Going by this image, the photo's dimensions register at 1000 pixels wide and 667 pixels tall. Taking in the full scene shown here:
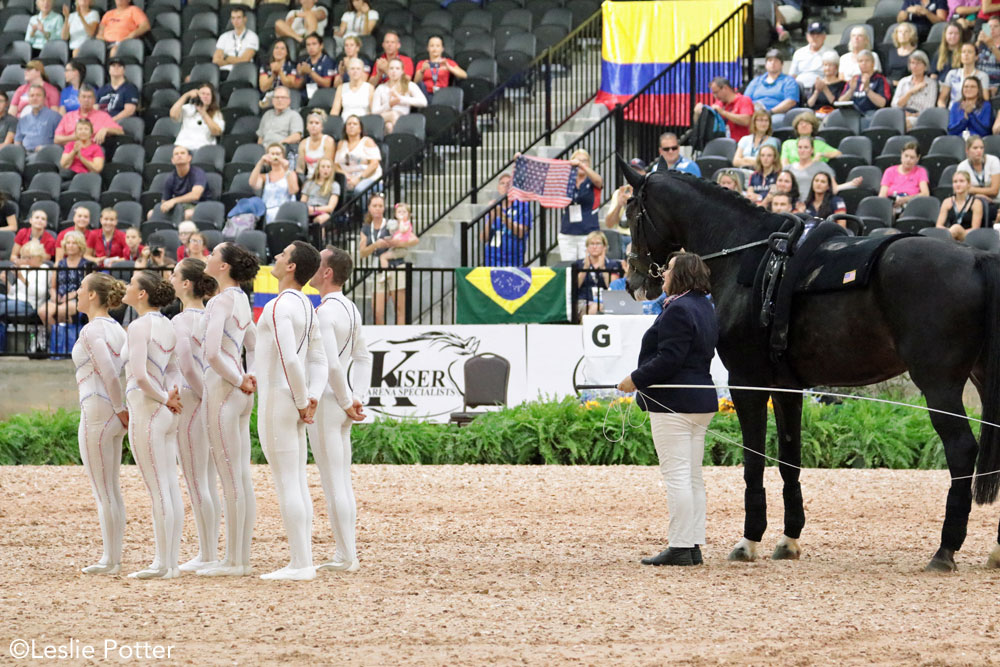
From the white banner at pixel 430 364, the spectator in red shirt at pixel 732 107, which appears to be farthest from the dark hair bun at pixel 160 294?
the spectator in red shirt at pixel 732 107

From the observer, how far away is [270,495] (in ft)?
35.0

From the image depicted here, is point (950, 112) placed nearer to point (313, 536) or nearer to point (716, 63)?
point (716, 63)

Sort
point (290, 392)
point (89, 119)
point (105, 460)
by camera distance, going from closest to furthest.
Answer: point (290, 392)
point (105, 460)
point (89, 119)

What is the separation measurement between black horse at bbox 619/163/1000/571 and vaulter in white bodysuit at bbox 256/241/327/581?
2350mm

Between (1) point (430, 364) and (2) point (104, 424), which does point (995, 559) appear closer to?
(2) point (104, 424)

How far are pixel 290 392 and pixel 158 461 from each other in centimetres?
88

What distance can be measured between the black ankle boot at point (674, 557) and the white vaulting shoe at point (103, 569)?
9.41 feet

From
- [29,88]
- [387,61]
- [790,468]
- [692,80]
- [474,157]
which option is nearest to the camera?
[790,468]

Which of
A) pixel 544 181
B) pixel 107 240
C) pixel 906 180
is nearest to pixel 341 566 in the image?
pixel 544 181

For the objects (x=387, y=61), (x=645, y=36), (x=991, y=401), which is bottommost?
(x=991, y=401)

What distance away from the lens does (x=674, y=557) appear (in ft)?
24.7

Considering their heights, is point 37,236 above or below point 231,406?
above

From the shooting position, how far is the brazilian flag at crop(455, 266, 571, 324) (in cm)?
1474

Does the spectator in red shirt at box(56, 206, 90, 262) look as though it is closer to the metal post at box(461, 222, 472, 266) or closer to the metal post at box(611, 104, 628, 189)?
the metal post at box(461, 222, 472, 266)
